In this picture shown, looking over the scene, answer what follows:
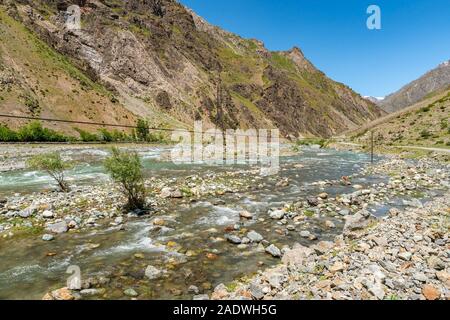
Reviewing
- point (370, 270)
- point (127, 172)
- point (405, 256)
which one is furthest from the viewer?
point (127, 172)

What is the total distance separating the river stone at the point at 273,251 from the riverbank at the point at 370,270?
0.33m

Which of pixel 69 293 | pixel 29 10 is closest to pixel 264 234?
pixel 69 293

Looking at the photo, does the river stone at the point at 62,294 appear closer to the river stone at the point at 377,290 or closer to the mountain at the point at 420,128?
the river stone at the point at 377,290

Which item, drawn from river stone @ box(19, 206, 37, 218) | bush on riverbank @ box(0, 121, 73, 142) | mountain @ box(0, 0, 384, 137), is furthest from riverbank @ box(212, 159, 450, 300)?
mountain @ box(0, 0, 384, 137)

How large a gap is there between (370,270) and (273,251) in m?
4.46

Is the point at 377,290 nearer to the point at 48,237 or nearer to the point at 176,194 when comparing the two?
the point at 48,237

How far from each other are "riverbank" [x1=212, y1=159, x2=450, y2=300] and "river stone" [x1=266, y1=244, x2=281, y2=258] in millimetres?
329

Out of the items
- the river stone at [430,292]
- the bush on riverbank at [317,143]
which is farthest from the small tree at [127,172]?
the bush on riverbank at [317,143]

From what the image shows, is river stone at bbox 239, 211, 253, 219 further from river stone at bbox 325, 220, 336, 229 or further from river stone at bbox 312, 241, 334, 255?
river stone at bbox 312, 241, 334, 255

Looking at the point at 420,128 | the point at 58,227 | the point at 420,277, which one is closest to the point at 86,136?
the point at 58,227

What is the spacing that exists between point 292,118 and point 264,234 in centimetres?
18811

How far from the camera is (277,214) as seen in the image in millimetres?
17250

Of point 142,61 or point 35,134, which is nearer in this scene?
point 35,134
